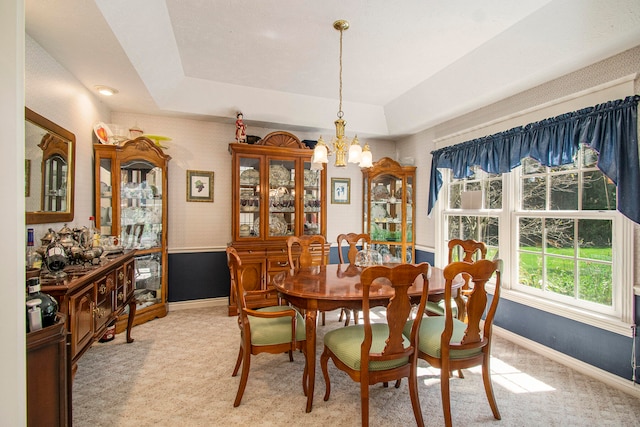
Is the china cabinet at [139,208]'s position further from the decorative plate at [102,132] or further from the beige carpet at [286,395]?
the beige carpet at [286,395]

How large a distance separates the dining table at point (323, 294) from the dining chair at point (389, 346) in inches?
6.9

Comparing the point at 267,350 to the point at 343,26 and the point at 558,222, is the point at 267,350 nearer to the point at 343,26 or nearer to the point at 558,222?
the point at 343,26

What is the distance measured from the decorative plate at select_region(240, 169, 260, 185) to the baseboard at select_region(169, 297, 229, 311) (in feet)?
5.47

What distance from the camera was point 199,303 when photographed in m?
4.08

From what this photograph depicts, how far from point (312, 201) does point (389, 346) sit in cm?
276

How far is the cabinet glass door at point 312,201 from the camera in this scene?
4.25 meters

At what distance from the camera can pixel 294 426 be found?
6.02 ft

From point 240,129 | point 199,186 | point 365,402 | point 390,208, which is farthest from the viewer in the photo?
point 390,208

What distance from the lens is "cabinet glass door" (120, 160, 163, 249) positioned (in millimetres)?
3428

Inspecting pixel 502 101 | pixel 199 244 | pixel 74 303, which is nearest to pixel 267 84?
pixel 199 244

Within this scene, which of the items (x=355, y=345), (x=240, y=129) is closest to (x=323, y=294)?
(x=355, y=345)

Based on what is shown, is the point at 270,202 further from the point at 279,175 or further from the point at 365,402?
the point at 365,402

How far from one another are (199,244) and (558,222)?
411cm

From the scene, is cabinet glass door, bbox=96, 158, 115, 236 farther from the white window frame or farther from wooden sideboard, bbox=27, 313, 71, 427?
the white window frame
